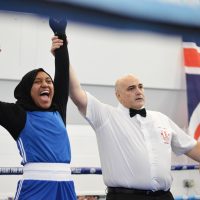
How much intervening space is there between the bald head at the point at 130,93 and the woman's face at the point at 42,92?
59cm

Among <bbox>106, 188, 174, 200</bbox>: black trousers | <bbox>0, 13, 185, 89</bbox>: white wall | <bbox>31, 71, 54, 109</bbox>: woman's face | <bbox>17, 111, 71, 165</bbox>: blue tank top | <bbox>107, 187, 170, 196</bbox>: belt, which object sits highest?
<bbox>0, 13, 185, 89</bbox>: white wall

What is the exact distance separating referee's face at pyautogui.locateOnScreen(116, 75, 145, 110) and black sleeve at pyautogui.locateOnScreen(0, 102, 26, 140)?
72 centimetres

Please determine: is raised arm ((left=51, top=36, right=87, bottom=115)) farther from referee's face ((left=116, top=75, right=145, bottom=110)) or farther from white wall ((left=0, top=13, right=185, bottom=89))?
white wall ((left=0, top=13, right=185, bottom=89))

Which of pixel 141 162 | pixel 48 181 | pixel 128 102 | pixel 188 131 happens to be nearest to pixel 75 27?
pixel 48 181

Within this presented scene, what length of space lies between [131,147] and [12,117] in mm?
671

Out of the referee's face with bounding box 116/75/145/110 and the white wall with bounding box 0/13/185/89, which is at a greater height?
the white wall with bounding box 0/13/185/89

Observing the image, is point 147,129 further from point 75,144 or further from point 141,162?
point 75,144

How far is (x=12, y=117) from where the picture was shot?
4.63 ft

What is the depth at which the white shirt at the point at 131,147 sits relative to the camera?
183 cm

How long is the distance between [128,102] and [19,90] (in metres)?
0.67

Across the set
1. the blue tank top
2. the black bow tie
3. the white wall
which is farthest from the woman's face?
the white wall

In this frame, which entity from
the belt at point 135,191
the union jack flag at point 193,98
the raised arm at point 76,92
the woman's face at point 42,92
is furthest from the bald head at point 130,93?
the union jack flag at point 193,98

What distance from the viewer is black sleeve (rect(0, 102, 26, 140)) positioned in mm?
1391

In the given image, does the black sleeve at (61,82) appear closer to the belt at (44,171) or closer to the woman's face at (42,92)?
the woman's face at (42,92)
